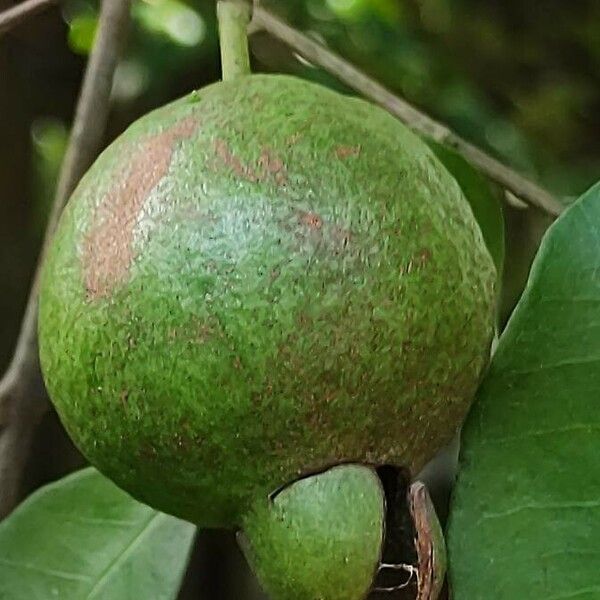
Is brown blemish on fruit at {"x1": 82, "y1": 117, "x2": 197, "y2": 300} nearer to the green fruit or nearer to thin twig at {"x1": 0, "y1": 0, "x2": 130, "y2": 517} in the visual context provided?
the green fruit

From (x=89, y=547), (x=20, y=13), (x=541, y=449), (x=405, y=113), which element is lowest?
(x=89, y=547)

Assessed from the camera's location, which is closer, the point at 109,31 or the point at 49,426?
the point at 109,31

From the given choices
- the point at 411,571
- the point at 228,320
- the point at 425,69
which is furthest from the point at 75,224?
the point at 425,69

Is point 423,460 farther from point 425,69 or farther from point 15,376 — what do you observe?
point 425,69

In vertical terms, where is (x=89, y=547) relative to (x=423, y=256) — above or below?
below

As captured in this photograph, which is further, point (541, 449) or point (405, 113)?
point (405, 113)

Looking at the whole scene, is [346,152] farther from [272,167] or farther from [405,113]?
[405,113]

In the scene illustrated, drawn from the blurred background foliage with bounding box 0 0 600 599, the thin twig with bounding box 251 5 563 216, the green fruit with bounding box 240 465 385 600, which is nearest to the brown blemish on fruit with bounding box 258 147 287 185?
the green fruit with bounding box 240 465 385 600

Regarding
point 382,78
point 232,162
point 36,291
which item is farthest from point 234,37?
point 382,78
